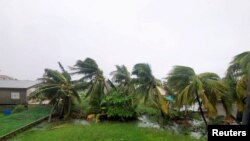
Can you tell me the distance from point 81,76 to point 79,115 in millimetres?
3215

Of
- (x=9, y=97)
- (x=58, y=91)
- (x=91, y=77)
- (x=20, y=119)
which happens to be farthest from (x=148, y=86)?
(x=9, y=97)

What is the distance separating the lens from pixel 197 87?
39.5ft

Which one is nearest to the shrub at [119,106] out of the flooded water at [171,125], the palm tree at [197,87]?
the flooded water at [171,125]

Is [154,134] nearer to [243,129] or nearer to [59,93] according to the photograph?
[59,93]

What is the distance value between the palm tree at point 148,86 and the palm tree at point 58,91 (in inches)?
188

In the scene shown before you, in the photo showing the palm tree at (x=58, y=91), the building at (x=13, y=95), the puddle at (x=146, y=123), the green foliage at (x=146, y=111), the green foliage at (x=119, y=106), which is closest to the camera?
the puddle at (x=146, y=123)

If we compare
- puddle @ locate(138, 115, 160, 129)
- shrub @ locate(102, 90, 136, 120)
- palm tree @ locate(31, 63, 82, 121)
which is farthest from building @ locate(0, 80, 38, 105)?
puddle @ locate(138, 115, 160, 129)

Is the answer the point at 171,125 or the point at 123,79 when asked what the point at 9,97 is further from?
the point at 171,125

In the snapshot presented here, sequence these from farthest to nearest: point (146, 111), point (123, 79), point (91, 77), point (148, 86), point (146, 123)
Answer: point (146, 111) → point (91, 77) → point (123, 79) → point (148, 86) → point (146, 123)

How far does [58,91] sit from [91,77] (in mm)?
2980

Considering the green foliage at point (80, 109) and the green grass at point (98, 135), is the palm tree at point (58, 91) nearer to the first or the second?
the green foliage at point (80, 109)

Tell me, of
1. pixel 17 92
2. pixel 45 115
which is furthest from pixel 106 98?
pixel 17 92

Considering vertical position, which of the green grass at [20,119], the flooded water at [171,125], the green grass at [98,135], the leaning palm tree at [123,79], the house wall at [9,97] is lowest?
the flooded water at [171,125]

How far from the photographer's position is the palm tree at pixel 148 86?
1569 cm
